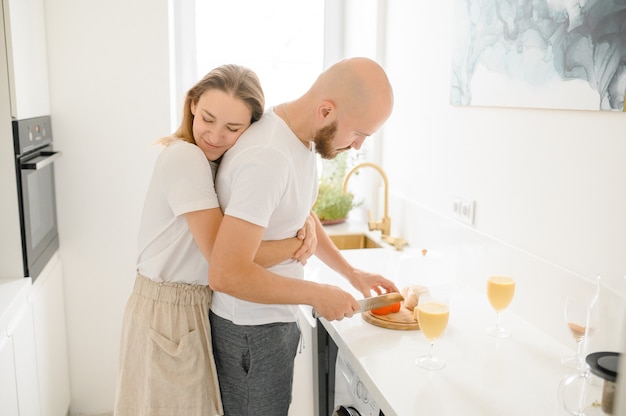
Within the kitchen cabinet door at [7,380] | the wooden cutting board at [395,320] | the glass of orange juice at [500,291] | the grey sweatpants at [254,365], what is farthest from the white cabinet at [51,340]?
the glass of orange juice at [500,291]

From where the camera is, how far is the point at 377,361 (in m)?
1.45

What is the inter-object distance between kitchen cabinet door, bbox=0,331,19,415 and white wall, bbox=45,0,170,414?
0.96m

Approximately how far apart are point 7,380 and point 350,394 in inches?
43.6

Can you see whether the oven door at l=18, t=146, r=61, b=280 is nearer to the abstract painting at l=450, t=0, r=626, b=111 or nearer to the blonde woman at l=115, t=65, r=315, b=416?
the blonde woman at l=115, t=65, r=315, b=416

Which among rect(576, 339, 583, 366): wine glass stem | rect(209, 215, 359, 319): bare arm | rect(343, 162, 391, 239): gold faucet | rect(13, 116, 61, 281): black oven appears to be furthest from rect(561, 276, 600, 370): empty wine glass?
rect(13, 116, 61, 281): black oven

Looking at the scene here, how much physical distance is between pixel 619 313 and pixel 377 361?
60cm

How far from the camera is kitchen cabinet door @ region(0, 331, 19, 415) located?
1802mm

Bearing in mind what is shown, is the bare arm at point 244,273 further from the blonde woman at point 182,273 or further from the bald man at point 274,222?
the blonde woman at point 182,273

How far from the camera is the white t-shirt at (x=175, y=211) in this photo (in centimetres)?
144

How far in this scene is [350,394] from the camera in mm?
1626

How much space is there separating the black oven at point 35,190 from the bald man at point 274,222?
101 cm

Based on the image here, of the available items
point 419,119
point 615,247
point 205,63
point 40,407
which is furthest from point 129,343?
point 205,63

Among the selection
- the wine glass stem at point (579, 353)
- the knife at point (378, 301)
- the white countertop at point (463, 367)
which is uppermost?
the knife at point (378, 301)

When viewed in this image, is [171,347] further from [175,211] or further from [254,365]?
[175,211]
